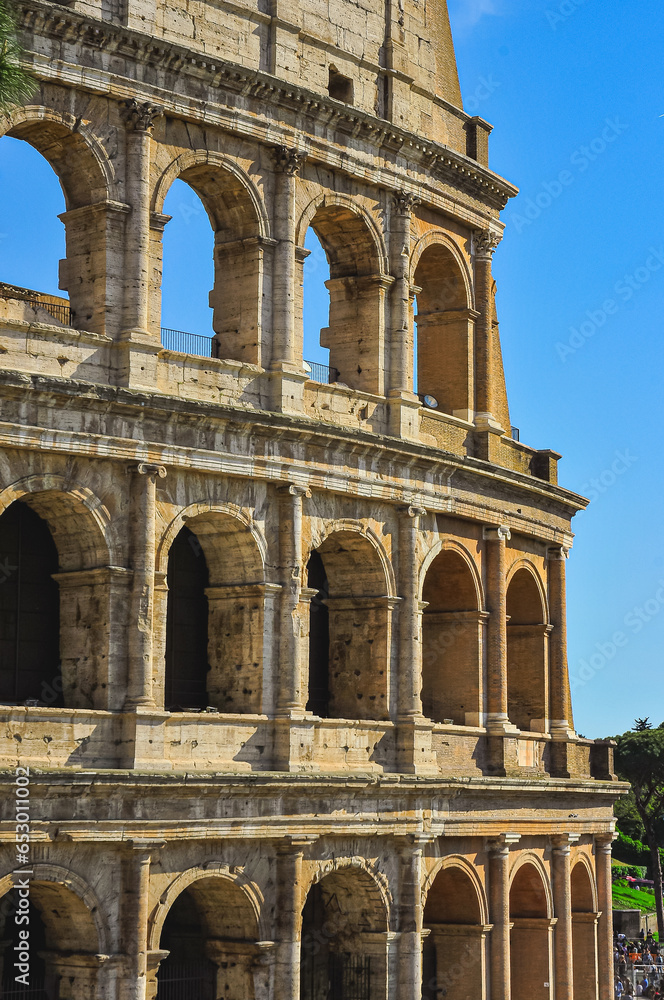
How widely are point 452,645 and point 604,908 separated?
765cm

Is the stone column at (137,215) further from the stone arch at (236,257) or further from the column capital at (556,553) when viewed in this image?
the column capital at (556,553)

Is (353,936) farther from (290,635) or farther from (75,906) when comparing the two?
(75,906)

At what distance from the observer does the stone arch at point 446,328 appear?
99.6 ft

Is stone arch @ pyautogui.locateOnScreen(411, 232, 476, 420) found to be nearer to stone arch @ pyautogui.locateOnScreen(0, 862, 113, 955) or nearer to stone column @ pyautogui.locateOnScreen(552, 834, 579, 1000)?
stone column @ pyautogui.locateOnScreen(552, 834, 579, 1000)

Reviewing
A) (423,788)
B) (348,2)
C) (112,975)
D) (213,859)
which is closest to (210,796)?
(213,859)

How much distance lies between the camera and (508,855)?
95.7 ft

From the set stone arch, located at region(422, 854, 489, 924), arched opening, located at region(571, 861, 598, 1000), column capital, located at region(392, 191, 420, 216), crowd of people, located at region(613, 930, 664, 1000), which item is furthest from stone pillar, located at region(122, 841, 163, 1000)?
crowd of people, located at region(613, 930, 664, 1000)

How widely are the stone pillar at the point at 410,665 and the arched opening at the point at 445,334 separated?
361cm

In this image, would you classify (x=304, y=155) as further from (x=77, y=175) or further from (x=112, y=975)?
(x=112, y=975)

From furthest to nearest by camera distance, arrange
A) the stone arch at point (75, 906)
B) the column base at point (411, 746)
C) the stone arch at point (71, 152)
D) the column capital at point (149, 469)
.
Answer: the column base at point (411, 746) < the column capital at point (149, 469) < the stone arch at point (71, 152) < the stone arch at point (75, 906)

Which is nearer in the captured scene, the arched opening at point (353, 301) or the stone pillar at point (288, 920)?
the stone pillar at point (288, 920)

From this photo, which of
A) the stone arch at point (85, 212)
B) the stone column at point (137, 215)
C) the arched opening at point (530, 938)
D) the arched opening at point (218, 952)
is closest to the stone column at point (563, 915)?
the arched opening at point (530, 938)

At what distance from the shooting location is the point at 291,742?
24641 mm

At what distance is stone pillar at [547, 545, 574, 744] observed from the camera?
32.4 meters
